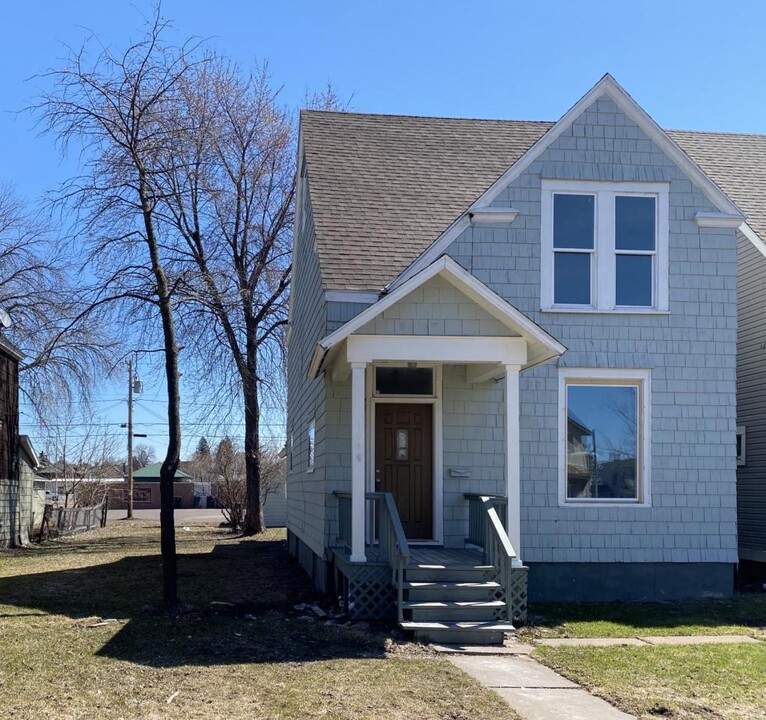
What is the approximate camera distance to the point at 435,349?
10914 millimetres

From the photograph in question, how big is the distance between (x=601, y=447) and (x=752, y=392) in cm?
408

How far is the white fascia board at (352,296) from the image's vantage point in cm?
1213

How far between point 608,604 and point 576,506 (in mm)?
1357

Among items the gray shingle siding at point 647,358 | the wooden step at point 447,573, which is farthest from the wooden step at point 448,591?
the gray shingle siding at point 647,358

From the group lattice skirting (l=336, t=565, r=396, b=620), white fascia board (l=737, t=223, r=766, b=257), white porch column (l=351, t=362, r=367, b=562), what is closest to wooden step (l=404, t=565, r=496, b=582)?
lattice skirting (l=336, t=565, r=396, b=620)

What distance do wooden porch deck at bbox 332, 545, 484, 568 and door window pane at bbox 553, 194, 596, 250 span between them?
449 centimetres

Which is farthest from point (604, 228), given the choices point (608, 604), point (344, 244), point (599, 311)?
point (608, 604)

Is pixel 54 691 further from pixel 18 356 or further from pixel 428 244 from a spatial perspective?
pixel 18 356

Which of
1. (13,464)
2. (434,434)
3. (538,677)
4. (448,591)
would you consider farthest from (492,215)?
(13,464)

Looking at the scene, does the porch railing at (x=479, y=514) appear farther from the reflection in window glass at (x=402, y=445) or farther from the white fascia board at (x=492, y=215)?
the white fascia board at (x=492, y=215)

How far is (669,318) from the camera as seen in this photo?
12938 mm

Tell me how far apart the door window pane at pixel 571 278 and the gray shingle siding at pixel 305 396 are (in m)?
3.35

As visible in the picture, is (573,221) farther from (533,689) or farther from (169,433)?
(533,689)

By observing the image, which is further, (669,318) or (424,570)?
(669,318)
